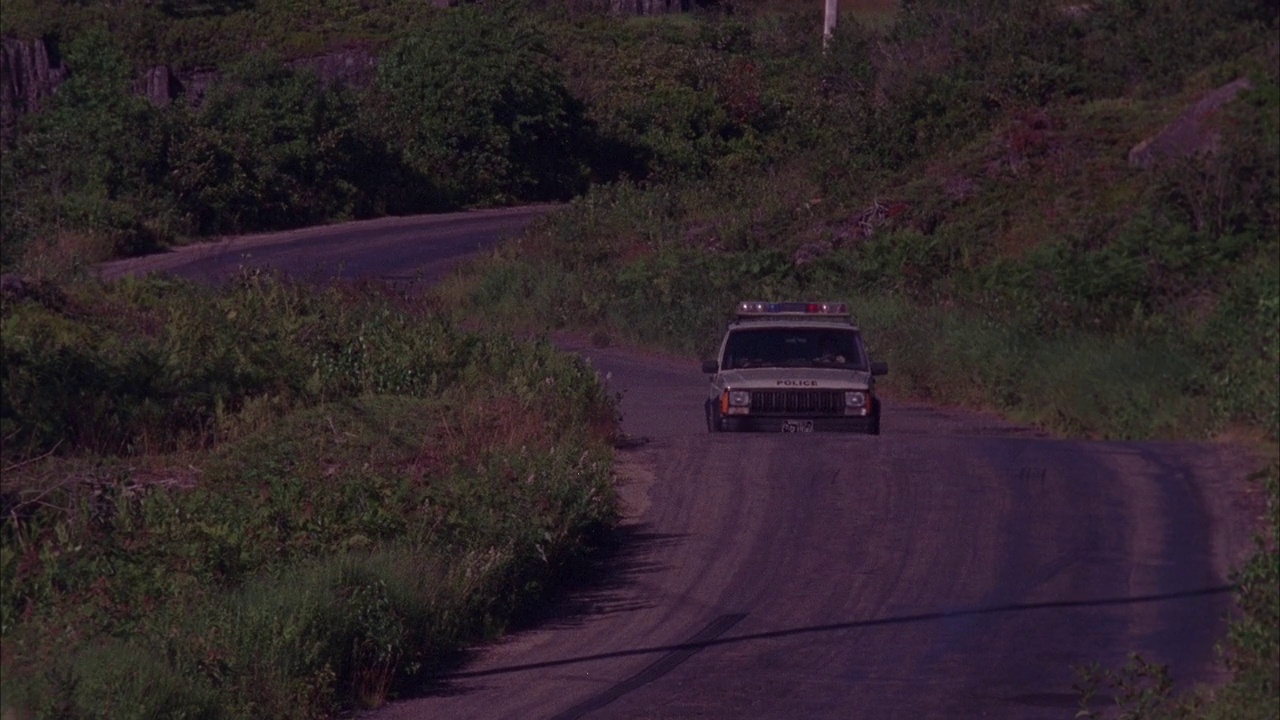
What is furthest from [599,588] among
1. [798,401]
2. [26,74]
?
[26,74]

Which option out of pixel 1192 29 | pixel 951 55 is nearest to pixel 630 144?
pixel 951 55

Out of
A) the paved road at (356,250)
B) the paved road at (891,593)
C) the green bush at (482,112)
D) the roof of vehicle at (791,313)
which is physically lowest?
Result: the paved road at (891,593)

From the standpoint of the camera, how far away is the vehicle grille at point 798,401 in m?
15.2

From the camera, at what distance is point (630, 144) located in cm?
4638

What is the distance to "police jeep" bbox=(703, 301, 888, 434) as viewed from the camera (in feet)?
49.9

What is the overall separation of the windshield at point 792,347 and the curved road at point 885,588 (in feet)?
6.30

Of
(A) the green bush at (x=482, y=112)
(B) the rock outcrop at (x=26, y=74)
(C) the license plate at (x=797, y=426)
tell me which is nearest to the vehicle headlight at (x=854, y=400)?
(C) the license plate at (x=797, y=426)

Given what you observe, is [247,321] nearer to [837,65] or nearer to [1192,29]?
[1192,29]

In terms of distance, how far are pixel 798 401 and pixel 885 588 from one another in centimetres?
511

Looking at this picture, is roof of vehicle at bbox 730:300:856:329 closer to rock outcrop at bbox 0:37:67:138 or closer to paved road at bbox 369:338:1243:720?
paved road at bbox 369:338:1243:720

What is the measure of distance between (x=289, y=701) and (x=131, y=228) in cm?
2512

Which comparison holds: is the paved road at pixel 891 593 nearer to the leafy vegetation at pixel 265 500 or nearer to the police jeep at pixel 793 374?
the leafy vegetation at pixel 265 500

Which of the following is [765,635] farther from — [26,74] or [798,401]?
[26,74]

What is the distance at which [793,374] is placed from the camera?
50.6 ft
